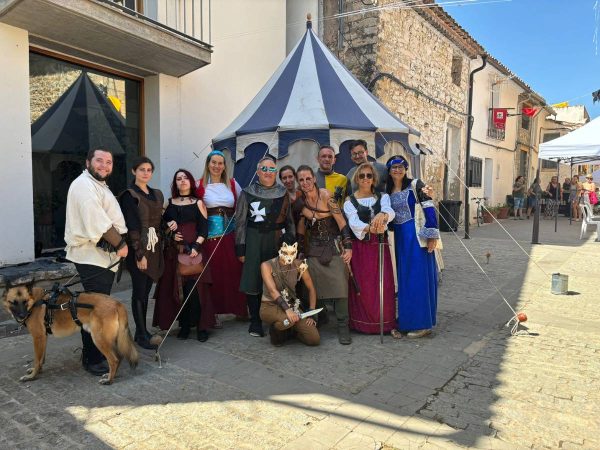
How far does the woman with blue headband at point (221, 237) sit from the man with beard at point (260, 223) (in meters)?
0.25

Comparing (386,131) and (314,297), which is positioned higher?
(386,131)

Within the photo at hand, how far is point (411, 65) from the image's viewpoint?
10797mm

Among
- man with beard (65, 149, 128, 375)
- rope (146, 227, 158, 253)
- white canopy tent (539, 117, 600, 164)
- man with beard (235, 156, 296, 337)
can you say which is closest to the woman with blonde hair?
white canopy tent (539, 117, 600, 164)

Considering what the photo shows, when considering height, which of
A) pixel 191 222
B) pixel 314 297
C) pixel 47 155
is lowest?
pixel 314 297

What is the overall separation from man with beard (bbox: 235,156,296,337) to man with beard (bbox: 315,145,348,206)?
2.50 ft

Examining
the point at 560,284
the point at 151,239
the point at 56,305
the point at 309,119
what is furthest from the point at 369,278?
the point at 560,284

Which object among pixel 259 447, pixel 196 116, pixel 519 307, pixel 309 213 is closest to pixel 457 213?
pixel 519 307

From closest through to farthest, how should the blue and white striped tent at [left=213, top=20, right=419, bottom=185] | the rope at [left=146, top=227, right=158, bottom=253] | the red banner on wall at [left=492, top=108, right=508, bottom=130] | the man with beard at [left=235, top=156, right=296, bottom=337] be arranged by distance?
1. the rope at [left=146, top=227, right=158, bottom=253]
2. the man with beard at [left=235, top=156, right=296, bottom=337]
3. the blue and white striped tent at [left=213, top=20, right=419, bottom=185]
4. the red banner on wall at [left=492, top=108, right=508, bottom=130]

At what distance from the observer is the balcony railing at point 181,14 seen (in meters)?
6.08

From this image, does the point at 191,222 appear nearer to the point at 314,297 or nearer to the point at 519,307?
the point at 314,297

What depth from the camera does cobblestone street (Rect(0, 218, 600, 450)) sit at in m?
2.55

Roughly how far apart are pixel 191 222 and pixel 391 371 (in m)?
2.10

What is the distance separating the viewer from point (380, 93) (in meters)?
9.48

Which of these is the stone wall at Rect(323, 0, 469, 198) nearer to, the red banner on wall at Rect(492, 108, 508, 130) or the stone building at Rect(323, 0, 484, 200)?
the stone building at Rect(323, 0, 484, 200)
